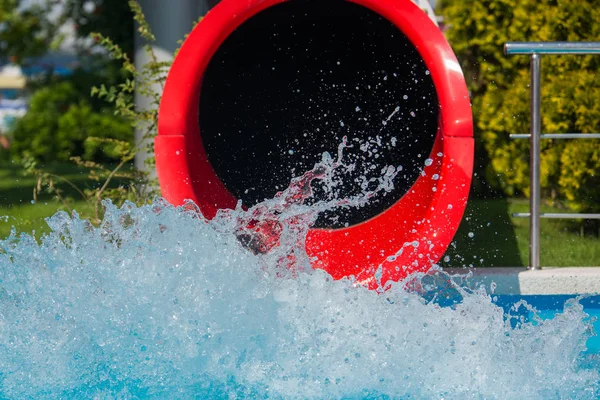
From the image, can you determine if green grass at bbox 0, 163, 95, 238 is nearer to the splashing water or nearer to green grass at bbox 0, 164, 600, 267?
green grass at bbox 0, 164, 600, 267

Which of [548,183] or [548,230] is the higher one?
[548,183]

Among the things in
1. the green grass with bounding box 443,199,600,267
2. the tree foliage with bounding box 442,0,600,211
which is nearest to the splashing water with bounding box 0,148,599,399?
the green grass with bounding box 443,199,600,267

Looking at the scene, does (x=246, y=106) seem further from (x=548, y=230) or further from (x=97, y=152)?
(x=97, y=152)

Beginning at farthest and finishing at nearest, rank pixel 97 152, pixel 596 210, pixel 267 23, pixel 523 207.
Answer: pixel 97 152 → pixel 523 207 → pixel 596 210 → pixel 267 23

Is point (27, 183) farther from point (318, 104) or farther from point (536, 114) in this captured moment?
point (536, 114)

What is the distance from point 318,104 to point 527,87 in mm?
1843

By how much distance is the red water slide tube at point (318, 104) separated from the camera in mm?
3215

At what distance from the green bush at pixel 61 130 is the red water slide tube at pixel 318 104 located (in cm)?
656

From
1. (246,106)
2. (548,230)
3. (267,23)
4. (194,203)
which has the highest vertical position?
(267,23)

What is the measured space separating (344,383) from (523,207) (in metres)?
3.73

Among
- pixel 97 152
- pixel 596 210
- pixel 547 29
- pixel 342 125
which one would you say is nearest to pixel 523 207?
pixel 596 210

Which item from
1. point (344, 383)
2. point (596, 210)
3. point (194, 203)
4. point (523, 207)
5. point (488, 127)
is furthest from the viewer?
point (523, 207)

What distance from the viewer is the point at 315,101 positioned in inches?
151

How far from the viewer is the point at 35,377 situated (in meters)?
2.55
